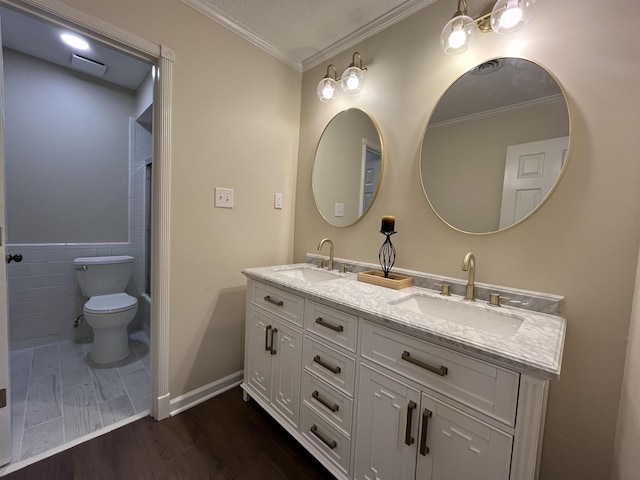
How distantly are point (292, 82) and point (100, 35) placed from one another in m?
1.15

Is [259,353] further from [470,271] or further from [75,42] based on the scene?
[75,42]

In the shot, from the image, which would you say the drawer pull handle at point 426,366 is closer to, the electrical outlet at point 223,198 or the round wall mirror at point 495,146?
the round wall mirror at point 495,146

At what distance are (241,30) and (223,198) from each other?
105 cm

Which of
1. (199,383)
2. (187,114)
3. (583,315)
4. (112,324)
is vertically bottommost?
(199,383)

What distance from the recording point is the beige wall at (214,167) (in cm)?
146

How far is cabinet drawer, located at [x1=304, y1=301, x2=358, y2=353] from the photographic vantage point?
1.05 m

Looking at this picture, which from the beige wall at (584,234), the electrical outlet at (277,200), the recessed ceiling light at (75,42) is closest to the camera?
the beige wall at (584,234)

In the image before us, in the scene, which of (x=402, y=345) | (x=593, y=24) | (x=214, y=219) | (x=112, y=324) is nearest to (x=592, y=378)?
(x=402, y=345)

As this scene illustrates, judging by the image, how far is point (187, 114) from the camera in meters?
1.50

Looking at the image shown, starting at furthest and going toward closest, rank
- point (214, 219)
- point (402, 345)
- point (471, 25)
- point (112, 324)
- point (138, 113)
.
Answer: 1. point (138, 113)
2. point (112, 324)
3. point (214, 219)
4. point (471, 25)
5. point (402, 345)

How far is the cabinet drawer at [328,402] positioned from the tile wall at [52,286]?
7.26 feet

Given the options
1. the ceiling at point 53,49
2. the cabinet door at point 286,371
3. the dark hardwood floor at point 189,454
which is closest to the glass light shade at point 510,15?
the cabinet door at point 286,371

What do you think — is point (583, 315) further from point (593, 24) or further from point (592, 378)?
point (593, 24)

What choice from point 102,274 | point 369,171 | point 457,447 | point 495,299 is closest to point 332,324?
point 457,447
